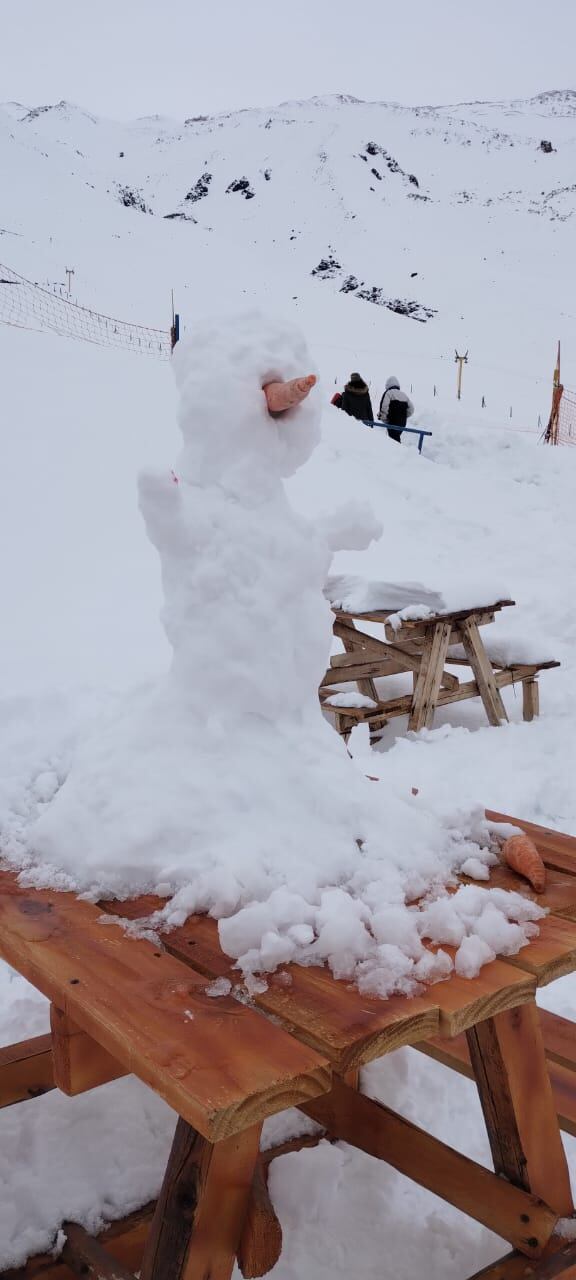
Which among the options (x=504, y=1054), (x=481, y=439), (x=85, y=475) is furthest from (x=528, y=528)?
(x=504, y=1054)

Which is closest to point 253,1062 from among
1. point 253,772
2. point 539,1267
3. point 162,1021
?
point 162,1021

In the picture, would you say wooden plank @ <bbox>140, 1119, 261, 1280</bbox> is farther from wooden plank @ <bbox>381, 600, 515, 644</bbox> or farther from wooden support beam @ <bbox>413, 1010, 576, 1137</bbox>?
wooden plank @ <bbox>381, 600, 515, 644</bbox>

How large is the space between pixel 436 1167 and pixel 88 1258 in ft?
2.26

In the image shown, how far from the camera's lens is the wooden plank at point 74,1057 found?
1.56 metres

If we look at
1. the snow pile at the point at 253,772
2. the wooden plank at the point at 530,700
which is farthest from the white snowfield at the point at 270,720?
the wooden plank at the point at 530,700

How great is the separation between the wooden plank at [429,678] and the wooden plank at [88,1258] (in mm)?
3086

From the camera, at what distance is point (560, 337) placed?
23.2m

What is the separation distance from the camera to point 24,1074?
2.08 metres

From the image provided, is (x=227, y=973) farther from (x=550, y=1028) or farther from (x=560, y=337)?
(x=560, y=337)

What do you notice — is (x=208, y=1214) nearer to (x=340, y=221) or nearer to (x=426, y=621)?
(x=426, y=621)

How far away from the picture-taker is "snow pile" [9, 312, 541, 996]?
1.47 metres

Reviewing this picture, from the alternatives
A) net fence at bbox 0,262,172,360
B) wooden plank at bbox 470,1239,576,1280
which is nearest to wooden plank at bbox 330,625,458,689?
wooden plank at bbox 470,1239,576,1280

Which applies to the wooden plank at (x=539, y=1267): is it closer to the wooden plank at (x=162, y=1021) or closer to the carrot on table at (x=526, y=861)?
the carrot on table at (x=526, y=861)

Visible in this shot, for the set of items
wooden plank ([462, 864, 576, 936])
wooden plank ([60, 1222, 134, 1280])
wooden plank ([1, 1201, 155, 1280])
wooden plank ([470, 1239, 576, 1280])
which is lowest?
wooden plank ([1, 1201, 155, 1280])
